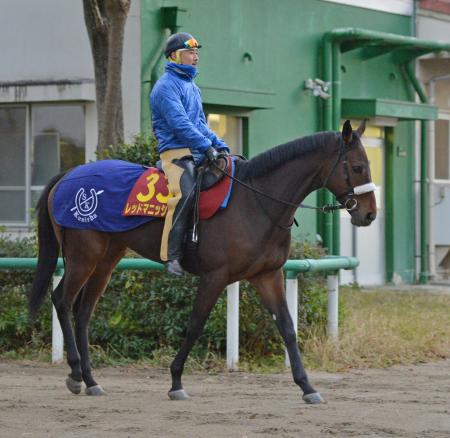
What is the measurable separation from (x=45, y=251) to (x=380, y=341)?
3.55m

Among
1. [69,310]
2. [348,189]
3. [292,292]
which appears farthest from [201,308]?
[292,292]

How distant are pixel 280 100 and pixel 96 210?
9410 millimetres

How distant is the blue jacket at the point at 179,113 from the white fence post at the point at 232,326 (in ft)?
5.63

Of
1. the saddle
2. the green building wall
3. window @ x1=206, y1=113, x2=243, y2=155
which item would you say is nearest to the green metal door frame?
the green building wall

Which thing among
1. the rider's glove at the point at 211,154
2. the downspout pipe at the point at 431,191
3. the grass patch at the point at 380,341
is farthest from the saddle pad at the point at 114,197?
the downspout pipe at the point at 431,191

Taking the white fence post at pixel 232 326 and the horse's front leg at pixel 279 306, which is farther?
the white fence post at pixel 232 326

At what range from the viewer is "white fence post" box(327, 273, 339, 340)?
11336mm

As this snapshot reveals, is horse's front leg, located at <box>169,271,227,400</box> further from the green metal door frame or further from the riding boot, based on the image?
the green metal door frame

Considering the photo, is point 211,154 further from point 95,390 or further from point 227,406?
point 95,390

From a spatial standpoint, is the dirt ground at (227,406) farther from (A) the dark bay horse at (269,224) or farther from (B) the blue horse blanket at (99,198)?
(B) the blue horse blanket at (99,198)

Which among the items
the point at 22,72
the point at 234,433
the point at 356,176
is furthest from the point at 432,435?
the point at 22,72

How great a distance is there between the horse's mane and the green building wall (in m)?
Answer: 7.23

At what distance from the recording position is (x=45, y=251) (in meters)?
9.97

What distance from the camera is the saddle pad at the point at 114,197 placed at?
9.14 meters
